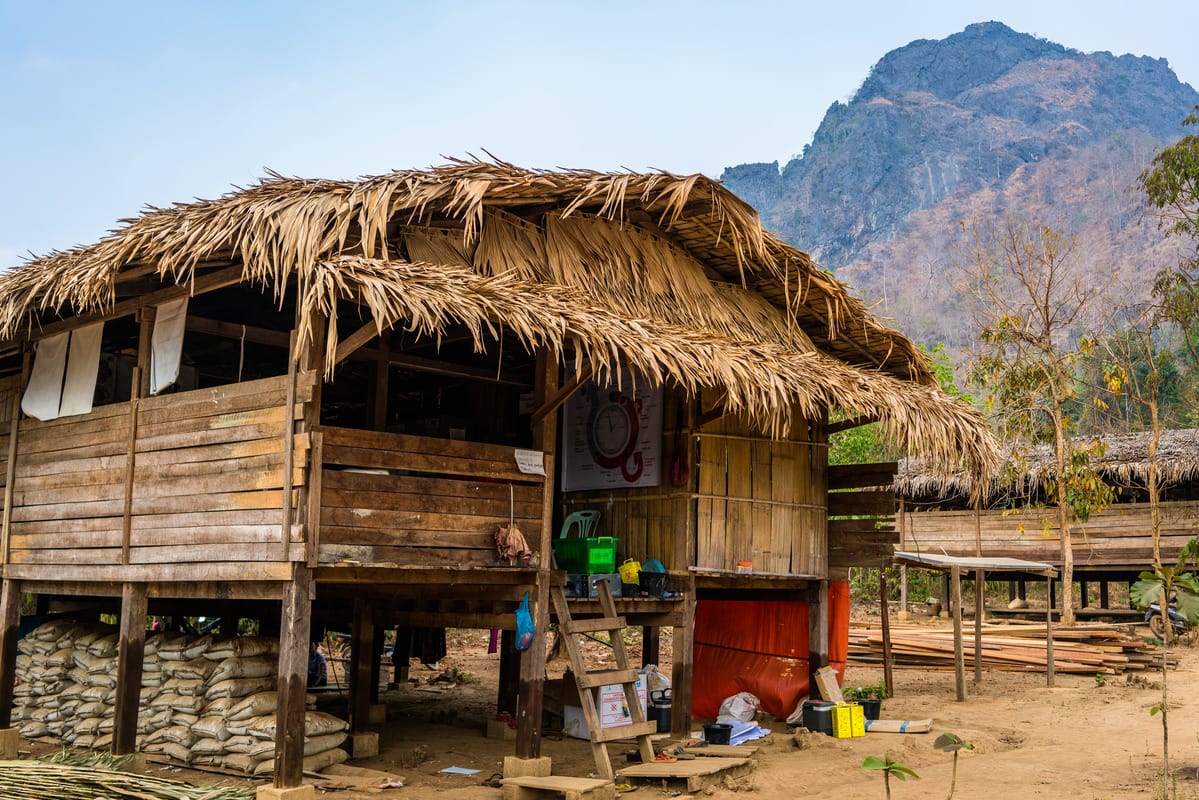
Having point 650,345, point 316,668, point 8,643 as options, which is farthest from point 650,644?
point 8,643

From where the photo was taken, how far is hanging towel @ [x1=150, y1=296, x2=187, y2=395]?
8.51 metres

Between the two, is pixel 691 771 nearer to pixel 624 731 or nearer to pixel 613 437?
pixel 624 731

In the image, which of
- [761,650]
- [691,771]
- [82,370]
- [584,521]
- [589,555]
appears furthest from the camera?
[761,650]

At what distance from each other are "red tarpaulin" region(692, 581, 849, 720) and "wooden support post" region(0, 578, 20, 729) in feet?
20.9

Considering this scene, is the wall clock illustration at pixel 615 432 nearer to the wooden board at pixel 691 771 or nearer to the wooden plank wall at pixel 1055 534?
the wooden board at pixel 691 771

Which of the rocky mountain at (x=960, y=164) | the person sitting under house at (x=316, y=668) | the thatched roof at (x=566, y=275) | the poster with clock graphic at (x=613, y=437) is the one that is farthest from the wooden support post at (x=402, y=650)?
the rocky mountain at (x=960, y=164)

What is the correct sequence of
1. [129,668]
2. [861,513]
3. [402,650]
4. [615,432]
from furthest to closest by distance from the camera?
1. [402,650]
2. [861,513]
3. [615,432]
4. [129,668]

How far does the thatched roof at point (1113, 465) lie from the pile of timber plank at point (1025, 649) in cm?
269

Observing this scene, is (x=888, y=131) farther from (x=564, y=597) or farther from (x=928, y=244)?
(x=564, y=597)

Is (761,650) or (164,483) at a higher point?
(164,483)

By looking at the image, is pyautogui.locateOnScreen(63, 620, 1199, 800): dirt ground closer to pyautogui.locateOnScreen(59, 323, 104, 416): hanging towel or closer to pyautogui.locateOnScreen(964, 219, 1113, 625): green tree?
pyautogui.locateOnScreen(59, 323, 104, 416): hanging towel

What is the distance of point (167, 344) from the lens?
340 inches

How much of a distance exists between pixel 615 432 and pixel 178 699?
4.32m

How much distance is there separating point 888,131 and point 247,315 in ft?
277
